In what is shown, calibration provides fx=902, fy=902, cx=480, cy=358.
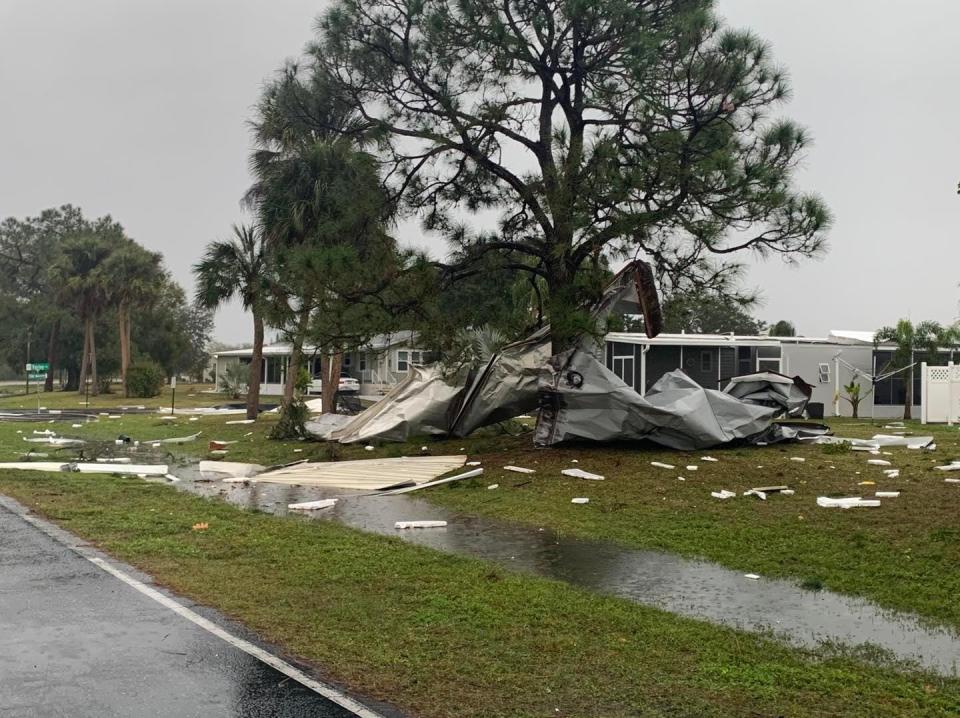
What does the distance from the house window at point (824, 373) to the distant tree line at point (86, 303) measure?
37.8m

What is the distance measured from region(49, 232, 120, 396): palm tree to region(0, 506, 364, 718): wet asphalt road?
2113 inches

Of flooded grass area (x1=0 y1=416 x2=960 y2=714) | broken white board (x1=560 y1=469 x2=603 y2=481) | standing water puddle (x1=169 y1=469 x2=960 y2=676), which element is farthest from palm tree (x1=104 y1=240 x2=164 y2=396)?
standing water puddle (x1=169 y1=469 x2=960 y2=676)

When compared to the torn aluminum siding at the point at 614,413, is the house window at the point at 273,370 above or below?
above

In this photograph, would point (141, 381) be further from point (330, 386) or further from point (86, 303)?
point (330, 386)

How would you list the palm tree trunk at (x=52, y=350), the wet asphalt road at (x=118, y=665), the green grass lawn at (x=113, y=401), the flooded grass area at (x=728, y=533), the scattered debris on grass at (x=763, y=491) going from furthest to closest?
the palm tree trunk at (x=52, y=350), the green grass lawn at (x=113, y=401), the scattered debris on grass at (x=763, y=491), the flooded grass area at (x=728, y=533), the wet asphalt road at (x=118, y=665)

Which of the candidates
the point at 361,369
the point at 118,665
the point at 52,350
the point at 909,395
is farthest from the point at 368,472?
the point at 52,350

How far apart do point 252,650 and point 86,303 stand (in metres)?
57.8

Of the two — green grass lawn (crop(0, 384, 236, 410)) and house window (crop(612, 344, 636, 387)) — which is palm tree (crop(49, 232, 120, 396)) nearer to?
green grass lawn (crop(0, 384, 236, 410))

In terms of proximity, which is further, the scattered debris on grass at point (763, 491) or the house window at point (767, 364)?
the house window at point (767, 364)

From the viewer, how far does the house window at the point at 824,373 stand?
30.3 meters

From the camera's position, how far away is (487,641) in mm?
5457

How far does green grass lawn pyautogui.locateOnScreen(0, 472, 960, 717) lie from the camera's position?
4.50 m

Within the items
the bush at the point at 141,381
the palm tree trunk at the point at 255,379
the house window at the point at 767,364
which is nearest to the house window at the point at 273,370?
the bush at the point at 141,381

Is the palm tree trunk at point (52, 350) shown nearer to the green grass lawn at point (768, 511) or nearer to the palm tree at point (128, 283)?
the palm tree at point (128, 283)
